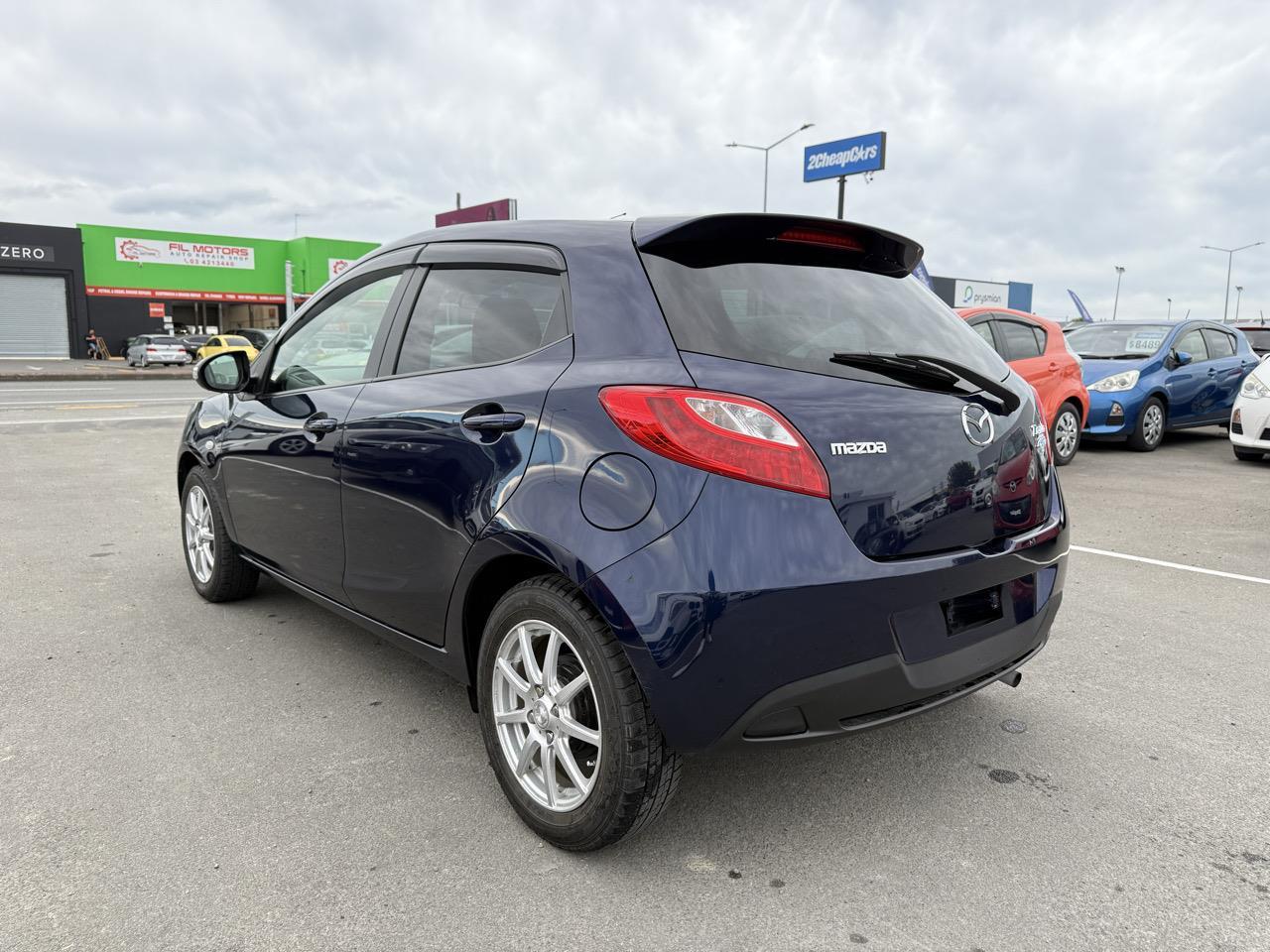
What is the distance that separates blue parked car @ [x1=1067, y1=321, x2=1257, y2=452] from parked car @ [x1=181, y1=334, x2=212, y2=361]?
33325mm

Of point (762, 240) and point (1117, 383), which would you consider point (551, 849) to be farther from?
point (1117, 383)

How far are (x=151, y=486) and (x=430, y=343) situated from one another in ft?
19.9

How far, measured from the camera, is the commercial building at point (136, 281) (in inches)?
1512

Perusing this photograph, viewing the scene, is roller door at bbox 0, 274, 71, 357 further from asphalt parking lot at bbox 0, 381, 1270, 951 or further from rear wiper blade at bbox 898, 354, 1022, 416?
rear wiper blade at bbox 898, 354, 1022, 416

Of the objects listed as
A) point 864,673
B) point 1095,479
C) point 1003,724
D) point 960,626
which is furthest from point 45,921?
point 1095,479

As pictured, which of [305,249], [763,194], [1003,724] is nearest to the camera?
[1003,724]

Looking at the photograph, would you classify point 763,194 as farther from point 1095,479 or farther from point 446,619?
point 446,619

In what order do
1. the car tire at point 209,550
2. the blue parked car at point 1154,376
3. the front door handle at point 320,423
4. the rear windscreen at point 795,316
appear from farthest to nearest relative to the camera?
the blue parked car at point 1154,376 < the car tire at point 209,550 < the front door handle at point 320,423 < the rear windscreen at point 795,316

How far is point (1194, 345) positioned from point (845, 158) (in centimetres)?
1906

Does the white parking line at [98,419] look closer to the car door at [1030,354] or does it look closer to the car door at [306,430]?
the car door at [306,430]

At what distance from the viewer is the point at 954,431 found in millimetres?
2406

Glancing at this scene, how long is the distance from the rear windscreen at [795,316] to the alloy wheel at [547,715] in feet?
2.86

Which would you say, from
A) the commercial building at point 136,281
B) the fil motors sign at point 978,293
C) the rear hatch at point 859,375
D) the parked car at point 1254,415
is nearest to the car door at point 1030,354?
the parked car at point 1254,415

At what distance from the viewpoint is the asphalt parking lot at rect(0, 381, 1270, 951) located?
7.11ft
